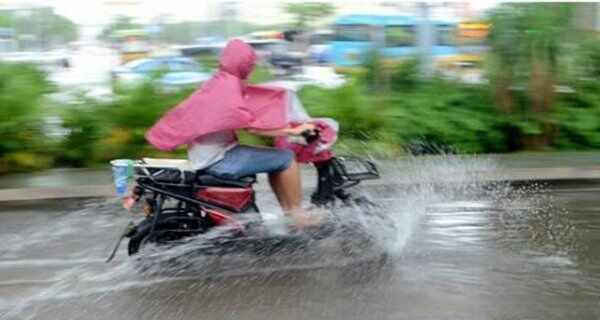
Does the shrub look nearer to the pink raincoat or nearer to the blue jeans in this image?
the pink raincoat

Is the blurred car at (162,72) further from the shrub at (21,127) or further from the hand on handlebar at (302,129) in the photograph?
the hand on handlebar at (302,129)

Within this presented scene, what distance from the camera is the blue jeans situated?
617cm

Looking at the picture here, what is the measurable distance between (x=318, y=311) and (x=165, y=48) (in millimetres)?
7124

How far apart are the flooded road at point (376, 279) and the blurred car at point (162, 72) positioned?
3154 millimetres

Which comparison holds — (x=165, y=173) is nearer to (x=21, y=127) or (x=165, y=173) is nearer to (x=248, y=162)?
(x=248, y=162)

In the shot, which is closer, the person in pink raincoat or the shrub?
the person in pink raincoat

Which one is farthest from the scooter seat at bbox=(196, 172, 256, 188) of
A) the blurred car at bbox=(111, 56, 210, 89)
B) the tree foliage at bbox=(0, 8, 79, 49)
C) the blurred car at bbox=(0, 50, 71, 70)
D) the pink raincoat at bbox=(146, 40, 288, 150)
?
the tree foliage at bbox=(0, 8, 79, 49)

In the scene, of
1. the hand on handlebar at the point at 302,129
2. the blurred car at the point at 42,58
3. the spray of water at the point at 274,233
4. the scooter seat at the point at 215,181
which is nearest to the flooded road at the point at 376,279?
the spray of water at the point at 274,233

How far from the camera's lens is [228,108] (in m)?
5.89

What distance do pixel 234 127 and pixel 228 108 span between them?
0.45 ft

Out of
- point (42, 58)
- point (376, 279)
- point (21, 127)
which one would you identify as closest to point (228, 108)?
point (376, 279)

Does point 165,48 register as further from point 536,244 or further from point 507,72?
point 536,244

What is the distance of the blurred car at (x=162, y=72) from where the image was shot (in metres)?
10.7

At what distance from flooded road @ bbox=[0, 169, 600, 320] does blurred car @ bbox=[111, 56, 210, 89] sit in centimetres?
315
